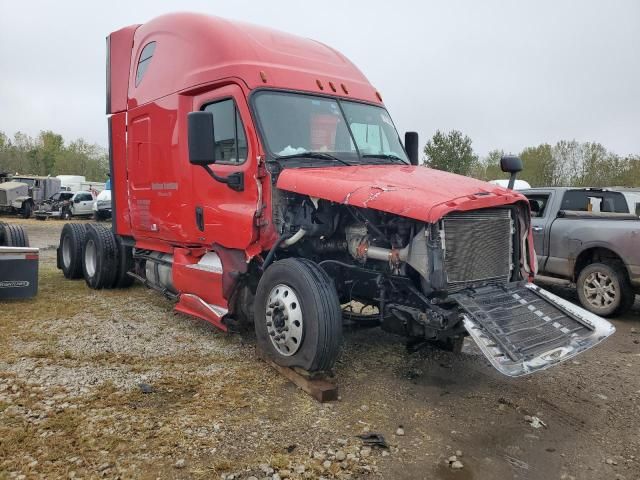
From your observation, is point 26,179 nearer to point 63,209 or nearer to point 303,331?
point 63,209

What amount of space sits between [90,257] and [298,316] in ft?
18.7

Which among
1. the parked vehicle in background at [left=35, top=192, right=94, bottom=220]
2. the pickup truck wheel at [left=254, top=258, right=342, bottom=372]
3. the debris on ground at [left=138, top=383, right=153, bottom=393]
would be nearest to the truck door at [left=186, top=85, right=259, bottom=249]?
the pickup truck wheel at [left=254, top=258, right=342, bottom=372]

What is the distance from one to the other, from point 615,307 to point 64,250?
894cm

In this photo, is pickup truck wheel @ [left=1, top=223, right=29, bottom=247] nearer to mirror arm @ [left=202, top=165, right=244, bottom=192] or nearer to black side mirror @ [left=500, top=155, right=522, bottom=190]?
mirror arm @ [left=202, top=165, right=244, bottom=192]

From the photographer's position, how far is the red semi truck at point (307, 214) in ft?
13.6

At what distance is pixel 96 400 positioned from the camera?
414cm

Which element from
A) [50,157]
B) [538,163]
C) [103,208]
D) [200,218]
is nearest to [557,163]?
[538,163]

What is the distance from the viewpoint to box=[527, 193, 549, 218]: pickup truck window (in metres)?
8.79

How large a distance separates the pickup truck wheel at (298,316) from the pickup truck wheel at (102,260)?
4.45m

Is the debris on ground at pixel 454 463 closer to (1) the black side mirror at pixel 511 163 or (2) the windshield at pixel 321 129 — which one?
(2) the windshield at pixel 321 129

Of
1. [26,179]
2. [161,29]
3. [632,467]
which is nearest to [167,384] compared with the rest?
[632,467]

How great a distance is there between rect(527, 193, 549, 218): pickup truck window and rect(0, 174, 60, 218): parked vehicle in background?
85.7 feet

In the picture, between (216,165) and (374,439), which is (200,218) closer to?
(216,165)

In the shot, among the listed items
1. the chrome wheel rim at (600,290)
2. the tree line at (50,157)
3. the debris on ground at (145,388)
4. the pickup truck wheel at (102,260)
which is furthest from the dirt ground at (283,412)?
the tree line at (50,157)
